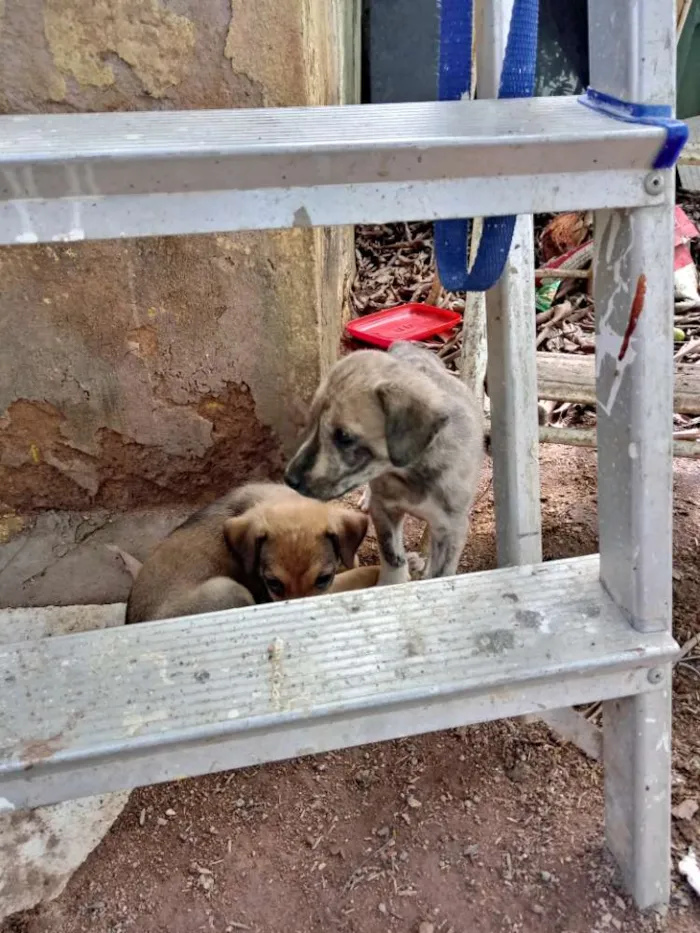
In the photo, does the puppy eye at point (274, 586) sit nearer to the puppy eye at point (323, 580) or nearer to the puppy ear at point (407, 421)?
the puppy eye at point (323, 580)

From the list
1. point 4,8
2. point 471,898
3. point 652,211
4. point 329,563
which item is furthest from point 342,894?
point 4,8

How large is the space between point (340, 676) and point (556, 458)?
8.62ft

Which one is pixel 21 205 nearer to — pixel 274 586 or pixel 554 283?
pixel 274 586

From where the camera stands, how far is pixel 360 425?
8.47 feet

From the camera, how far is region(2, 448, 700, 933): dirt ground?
183cm

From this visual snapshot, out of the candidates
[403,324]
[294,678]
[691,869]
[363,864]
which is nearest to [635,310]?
[294,678]

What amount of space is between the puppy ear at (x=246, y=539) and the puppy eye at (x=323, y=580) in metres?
0.22

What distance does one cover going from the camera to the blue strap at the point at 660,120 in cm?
117

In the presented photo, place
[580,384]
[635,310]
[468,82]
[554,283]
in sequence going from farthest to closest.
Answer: [554,283] → [580,384] → [468,82] → [635,310]

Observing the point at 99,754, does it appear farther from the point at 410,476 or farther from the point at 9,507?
the point at 9,507

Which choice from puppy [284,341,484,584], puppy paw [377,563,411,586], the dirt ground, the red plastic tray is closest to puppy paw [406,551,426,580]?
puppy paw [377,563,411,586]

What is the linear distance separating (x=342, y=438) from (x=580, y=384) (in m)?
0.98

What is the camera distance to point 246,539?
2691mm

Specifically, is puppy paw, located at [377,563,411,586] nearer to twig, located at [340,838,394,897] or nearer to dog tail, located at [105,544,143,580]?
dog tail, located at [105,544,143,580]
